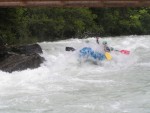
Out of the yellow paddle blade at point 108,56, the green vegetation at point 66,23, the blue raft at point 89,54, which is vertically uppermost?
the blue raft at point 89,54

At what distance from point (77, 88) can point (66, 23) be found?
25.6m

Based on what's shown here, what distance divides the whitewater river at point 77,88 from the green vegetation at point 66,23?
13.6ft

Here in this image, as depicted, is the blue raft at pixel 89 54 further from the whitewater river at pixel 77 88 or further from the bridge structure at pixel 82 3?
the bridge structure at pixel 82 3

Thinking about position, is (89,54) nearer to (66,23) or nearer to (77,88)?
(77,88)

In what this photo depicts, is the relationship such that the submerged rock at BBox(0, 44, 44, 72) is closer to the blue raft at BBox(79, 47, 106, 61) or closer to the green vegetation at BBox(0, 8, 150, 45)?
the blue raft at BBox(79, 47, 106, 61)

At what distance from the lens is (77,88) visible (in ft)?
47.3

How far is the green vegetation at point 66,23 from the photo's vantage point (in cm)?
2451

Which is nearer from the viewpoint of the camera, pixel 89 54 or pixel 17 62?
pixel 17 62

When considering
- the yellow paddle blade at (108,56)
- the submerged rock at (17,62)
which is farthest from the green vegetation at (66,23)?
the yellow paddle blade at (108,56)

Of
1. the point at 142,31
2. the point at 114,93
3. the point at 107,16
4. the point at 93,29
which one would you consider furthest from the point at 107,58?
the point at 142,31

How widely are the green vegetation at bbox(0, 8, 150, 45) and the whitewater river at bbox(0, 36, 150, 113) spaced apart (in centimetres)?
415

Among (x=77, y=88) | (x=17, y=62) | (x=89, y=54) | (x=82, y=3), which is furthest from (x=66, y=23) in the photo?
(x=82, y=3)

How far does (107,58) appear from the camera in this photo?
22.0 metres

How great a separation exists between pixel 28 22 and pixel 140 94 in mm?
20738
